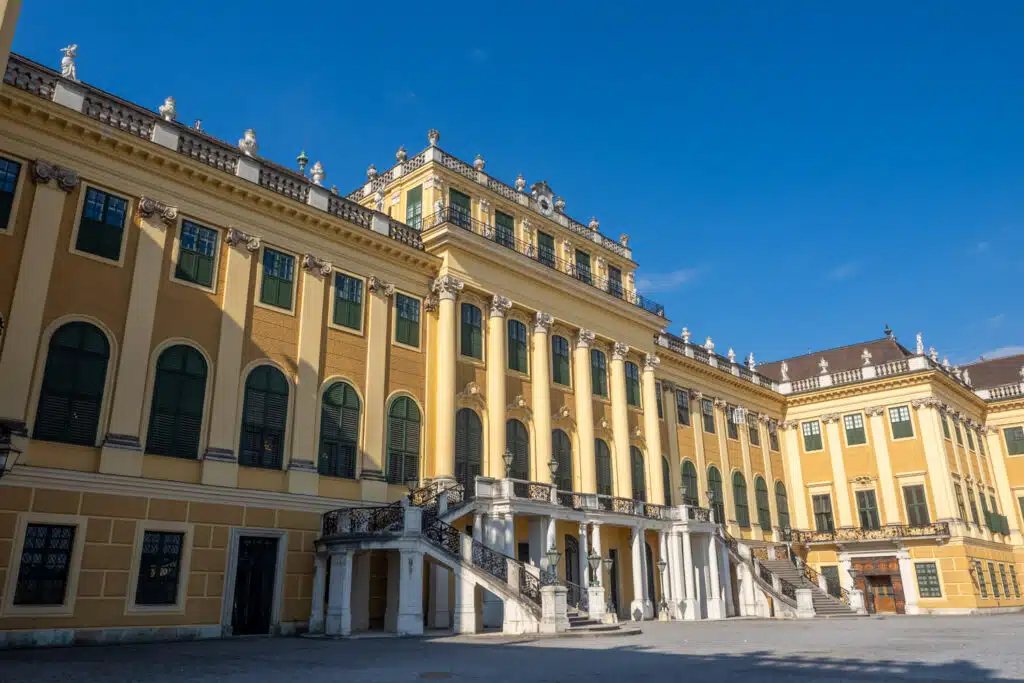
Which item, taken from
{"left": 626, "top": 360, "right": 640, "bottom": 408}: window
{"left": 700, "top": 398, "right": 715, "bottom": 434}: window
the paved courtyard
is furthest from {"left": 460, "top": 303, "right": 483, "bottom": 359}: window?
{"left": 700, "top": 398, "right": 715, "bottom": 434}: window

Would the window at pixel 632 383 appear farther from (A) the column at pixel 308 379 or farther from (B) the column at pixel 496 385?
(A) the column at pixel 308 379

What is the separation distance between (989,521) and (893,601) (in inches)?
401

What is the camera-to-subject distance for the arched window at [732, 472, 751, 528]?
43344 millimetres

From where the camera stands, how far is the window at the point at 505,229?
32.8 meters

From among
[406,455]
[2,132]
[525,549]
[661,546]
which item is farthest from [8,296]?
[661,546]

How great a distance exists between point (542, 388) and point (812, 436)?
2486cm

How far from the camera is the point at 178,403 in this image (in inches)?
853

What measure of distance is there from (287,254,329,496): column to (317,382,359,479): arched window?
45 cm

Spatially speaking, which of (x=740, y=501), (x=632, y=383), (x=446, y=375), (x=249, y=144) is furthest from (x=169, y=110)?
(x=740, y=501)

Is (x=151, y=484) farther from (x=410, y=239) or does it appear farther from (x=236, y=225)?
(x=410, y=239)

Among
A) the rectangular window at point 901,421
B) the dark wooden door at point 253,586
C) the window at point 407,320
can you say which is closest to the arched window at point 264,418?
the dark wooden door at point 253,586

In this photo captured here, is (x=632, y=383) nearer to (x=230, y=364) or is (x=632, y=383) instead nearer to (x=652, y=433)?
(x=652, y=433)

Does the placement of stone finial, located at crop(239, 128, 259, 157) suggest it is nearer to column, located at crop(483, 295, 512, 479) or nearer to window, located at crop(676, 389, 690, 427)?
column, located at crop(483, 295, 512, 479)

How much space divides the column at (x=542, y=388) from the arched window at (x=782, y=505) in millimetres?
21651
